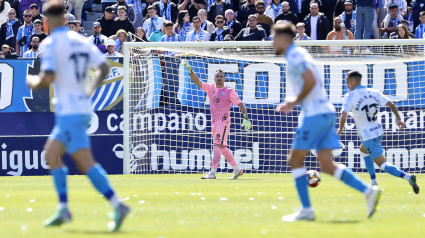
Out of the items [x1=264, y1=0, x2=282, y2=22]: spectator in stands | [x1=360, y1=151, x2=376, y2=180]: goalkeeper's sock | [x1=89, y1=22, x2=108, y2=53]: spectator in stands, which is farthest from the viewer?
[x1=264, y1=0, x2=282, y2=22]: spectator in stands

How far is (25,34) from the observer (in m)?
26.2

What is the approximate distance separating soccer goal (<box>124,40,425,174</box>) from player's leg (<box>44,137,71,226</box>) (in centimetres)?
1274

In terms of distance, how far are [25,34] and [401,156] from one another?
1166 centimetres

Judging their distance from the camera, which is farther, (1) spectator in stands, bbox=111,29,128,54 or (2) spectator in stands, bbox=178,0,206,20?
(2) spectator in stands, bbox=178,0,206,20

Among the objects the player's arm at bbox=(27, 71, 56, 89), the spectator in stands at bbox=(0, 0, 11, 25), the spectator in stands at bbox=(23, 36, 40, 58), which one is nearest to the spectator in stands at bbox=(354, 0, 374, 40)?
the spectator in stands at bbox=(23, 36, 40, 58)

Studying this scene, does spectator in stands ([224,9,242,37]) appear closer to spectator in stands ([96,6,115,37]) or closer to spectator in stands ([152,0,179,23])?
spectator in stands ([152,0,179,23])

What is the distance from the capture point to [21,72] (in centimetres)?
2286

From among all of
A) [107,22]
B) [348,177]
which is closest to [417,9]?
[107,22]

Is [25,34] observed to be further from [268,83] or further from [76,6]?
[268,83]

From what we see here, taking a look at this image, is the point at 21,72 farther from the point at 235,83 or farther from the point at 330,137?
the point at 330,137

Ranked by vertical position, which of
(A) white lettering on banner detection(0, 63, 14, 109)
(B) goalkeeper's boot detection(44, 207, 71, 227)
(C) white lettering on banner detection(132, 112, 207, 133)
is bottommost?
(B) goalkeeper's boot detection(44, 207, 71, 227)

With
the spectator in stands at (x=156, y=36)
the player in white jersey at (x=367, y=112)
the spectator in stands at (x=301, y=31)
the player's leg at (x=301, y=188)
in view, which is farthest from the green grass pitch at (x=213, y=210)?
the spectator in stands at (x=156, y=36)

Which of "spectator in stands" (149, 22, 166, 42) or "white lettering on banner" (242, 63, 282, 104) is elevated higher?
"spectator in stands" (149, 22, 166, 42)

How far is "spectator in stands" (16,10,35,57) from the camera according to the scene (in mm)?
26047
